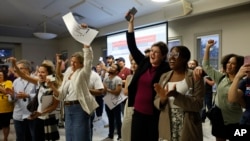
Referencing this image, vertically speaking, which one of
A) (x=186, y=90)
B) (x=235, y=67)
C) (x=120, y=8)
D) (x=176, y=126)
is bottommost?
(x=176, y=126)

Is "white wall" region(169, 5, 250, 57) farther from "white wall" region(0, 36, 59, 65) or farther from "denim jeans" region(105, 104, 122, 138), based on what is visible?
"white wall" region(0, 36, 59, 65)

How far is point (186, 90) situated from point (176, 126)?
271 mm

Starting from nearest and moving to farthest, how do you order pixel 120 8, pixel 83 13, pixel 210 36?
1. pixel 210 36
2. pixel 120 8
3. pixel 83 13

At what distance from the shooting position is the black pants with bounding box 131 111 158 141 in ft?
6.23

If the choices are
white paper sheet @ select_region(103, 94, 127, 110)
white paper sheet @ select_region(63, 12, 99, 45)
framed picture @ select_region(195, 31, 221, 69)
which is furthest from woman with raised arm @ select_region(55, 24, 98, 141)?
framed picture @ select_region(195, 31, 221, 69)

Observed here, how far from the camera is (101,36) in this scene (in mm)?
8727

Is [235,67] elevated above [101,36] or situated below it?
below

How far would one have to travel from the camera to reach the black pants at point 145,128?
6.23ft

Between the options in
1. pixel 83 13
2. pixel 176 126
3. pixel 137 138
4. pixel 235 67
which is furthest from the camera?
pixel 83 13

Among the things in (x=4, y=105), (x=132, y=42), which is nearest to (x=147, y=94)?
(x=132, y=42)

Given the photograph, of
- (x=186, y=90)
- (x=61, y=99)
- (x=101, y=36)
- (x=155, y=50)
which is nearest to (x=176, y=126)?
(x=186, y=90)

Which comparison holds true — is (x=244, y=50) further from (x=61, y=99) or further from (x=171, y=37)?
(x=61, y=99)

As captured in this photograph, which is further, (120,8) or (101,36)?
(101,36)

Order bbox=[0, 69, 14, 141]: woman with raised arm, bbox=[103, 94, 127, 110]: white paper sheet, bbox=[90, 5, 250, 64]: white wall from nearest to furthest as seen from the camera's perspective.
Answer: bbox=[0, 69, 14, 141]: woman with raised arm < bbox=[103, 94, 127, 110]: white paper sheet < bbox=[90, 5, 250, 64]: white wall
